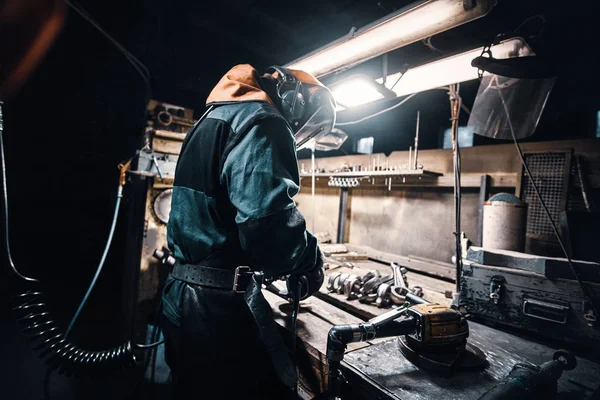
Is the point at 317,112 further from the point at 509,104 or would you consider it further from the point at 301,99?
the point at 509,104

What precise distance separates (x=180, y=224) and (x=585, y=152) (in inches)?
152

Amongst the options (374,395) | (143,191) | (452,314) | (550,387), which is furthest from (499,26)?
(143,191)

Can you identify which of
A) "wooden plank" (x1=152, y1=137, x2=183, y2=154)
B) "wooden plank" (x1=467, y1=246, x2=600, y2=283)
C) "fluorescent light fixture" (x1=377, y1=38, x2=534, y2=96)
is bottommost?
"wooden plank" (x1=467, y1=246, x2=600, y2=283)

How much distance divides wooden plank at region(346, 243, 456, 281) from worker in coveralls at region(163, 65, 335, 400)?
8.38ft

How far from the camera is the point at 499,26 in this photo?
261 centimetres

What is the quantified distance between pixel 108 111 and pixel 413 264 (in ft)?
18.4

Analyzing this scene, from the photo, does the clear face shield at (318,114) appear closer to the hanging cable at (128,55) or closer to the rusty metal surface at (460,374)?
the rusty metal surface at (460,374)

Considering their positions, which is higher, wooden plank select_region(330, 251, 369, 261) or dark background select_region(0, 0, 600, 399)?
dark background select_region(0, 0, 600, 399)

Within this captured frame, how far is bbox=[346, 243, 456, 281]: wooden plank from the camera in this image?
11.2 feet

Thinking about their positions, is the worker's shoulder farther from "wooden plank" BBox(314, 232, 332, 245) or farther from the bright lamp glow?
"wooden plank" BBox(314, 232, 332, 245)

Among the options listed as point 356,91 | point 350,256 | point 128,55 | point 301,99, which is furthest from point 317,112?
point 128,55

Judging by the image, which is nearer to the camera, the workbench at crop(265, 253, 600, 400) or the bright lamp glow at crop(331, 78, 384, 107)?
the workbench at crop(265, 253, 600, 400)

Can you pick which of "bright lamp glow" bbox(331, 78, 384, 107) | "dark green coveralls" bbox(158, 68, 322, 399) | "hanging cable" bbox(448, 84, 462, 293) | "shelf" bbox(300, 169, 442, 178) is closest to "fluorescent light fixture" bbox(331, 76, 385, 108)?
"bright lamp glow" bbox(331, 78, 384, 107)

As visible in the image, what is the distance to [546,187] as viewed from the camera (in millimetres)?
2805
